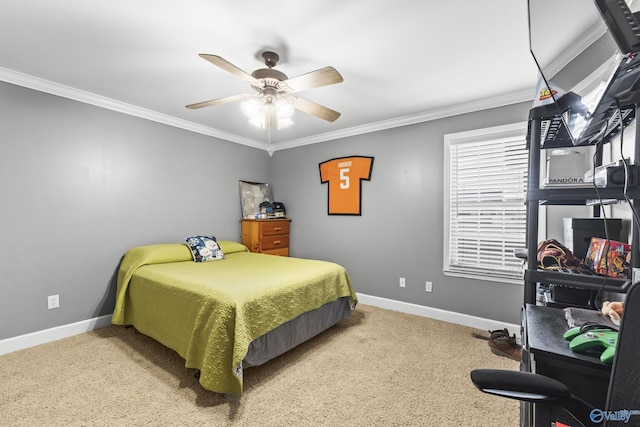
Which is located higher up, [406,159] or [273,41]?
[273,41]

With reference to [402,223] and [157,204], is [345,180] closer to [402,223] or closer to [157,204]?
[402,223]

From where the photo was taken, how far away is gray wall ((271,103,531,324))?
10.0ft

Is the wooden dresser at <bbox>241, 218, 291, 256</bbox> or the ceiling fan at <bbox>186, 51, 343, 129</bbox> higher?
the ceiling fan at <bbox>186, 51, 343, 129</bbox>

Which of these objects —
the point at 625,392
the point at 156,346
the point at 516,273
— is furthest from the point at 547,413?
the point at 156,346

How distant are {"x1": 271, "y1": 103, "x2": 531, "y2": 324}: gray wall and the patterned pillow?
1.45 m

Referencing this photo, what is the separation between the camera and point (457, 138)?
10.4 feet

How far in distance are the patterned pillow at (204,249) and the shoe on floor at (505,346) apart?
2.99 metres

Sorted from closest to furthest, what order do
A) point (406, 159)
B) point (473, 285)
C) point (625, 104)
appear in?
point (625, 104) < point (473, 285) < point (406, 159)

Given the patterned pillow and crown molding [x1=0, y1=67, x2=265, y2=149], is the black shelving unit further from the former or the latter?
crown molding [x1=0, y1=67, x2=265, y2=149]

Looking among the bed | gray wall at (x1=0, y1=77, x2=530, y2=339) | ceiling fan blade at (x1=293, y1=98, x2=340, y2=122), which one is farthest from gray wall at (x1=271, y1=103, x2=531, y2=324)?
ceiling fan blade at (x1=293, y1=98, x2=340, y2=122)

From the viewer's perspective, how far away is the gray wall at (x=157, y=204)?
258 cm

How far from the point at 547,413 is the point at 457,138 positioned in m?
2.94

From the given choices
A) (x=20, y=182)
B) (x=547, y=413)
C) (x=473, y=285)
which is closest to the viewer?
(x=547, y=413)

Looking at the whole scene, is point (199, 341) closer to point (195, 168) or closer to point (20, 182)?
point (20, 182)
